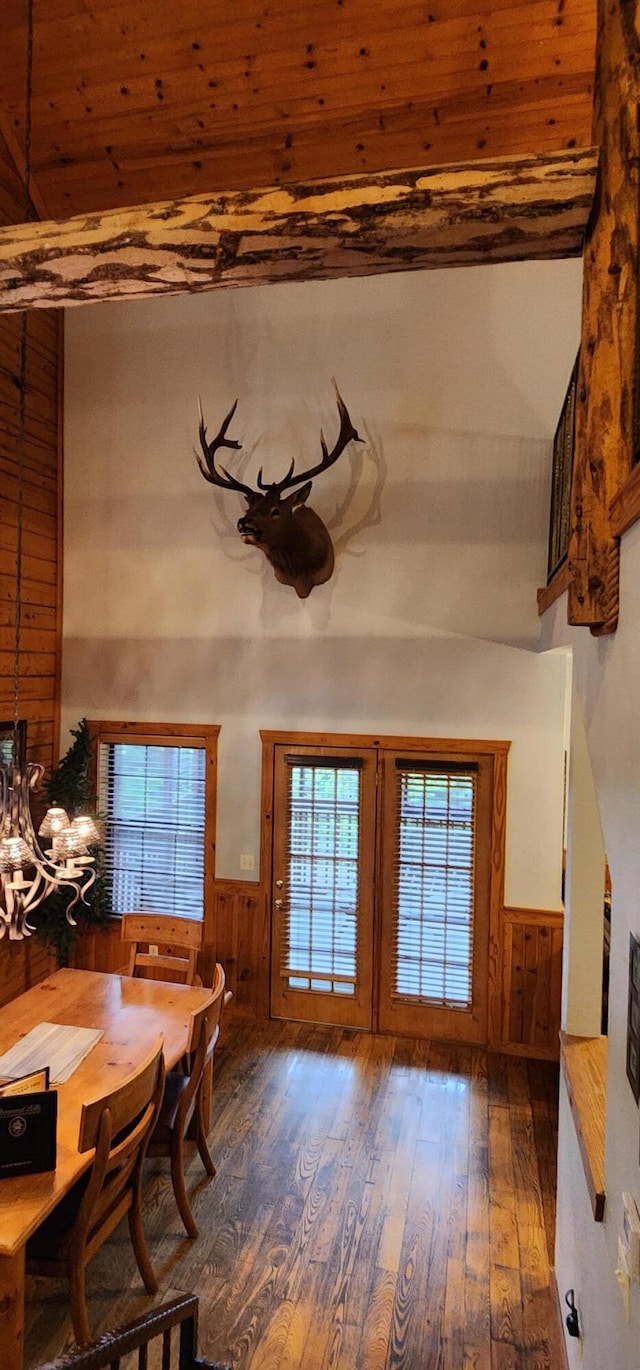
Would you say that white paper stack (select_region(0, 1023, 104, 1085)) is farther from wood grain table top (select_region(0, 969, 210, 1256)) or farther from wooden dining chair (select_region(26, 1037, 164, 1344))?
wooden dining chair (select_region(26, 1037, 164, 1344))

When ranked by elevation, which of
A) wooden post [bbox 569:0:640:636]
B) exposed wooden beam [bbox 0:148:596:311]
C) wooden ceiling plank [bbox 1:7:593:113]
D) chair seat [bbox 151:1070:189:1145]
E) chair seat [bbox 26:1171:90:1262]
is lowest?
chair seat [bbox 26:1171:90:1262]

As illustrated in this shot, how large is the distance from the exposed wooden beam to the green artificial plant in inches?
119

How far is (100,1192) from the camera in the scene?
230 centimetres

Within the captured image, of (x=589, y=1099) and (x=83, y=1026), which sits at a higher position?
(x=589, y=1099)

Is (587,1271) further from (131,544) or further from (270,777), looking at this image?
(131,544)

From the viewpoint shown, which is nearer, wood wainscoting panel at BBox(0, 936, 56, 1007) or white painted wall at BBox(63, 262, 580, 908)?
white painted wall at BBox(63, 262, 580, 908)

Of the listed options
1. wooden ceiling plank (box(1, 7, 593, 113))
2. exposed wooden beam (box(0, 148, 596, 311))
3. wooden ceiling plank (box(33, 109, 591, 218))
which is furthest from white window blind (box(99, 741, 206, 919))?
wooden ceiling plank (box(1, 7, 593, 113))

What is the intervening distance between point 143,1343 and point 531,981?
3.33 metres

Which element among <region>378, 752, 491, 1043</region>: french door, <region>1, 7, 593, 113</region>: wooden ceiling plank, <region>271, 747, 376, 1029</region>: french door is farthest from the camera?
<region>271, 747, 376, 1029</region>: french door

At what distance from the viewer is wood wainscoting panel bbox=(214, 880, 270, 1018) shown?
4.71m

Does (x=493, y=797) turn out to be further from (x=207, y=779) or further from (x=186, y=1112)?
(x=186, y=1112)

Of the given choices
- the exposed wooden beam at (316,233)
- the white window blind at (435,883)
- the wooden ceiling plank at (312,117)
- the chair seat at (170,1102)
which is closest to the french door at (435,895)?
the white window blind at (435,883)

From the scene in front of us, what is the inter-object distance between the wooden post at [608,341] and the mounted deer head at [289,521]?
216cm

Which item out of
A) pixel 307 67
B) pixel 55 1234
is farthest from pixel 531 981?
pixel 307 67
